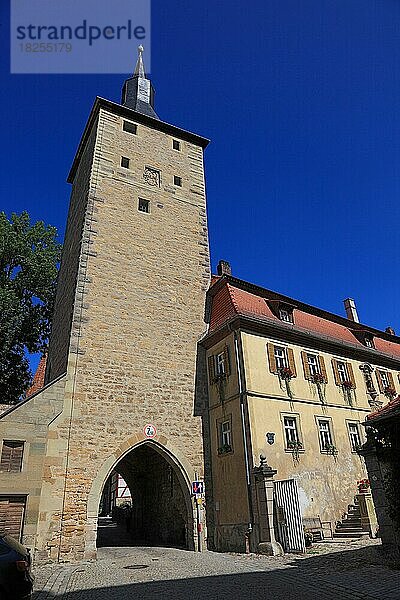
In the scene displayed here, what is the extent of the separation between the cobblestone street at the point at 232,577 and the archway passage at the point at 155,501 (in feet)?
10.1

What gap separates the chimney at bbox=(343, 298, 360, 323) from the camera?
84.6 ft

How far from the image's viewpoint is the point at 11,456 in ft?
38.6

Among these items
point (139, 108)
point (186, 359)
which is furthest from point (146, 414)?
point (139, 108)

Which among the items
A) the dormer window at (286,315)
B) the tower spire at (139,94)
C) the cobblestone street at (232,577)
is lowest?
the cobblestone street at (232,577)

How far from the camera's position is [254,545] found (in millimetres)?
12125

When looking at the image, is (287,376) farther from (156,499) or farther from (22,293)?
(22,293)

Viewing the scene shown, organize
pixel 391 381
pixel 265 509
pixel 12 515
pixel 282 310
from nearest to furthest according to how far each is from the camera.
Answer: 1. pixel 12 515
2. pixel 265 509
3. pixel 282 310
4. pixel 391 381

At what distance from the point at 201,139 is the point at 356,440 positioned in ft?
52.0

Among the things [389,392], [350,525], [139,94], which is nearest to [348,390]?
[389,392]

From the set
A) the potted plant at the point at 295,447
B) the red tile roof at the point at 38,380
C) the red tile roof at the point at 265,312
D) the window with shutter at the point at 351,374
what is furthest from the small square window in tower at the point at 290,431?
the red tile roof at the point at 38,380

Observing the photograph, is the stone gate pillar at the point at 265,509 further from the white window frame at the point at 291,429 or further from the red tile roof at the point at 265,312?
the red tile roof at the point at 265,312

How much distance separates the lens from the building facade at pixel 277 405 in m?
13.5

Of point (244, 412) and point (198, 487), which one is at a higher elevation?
point (244, 412)

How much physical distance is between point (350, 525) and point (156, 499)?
24.5 feet
